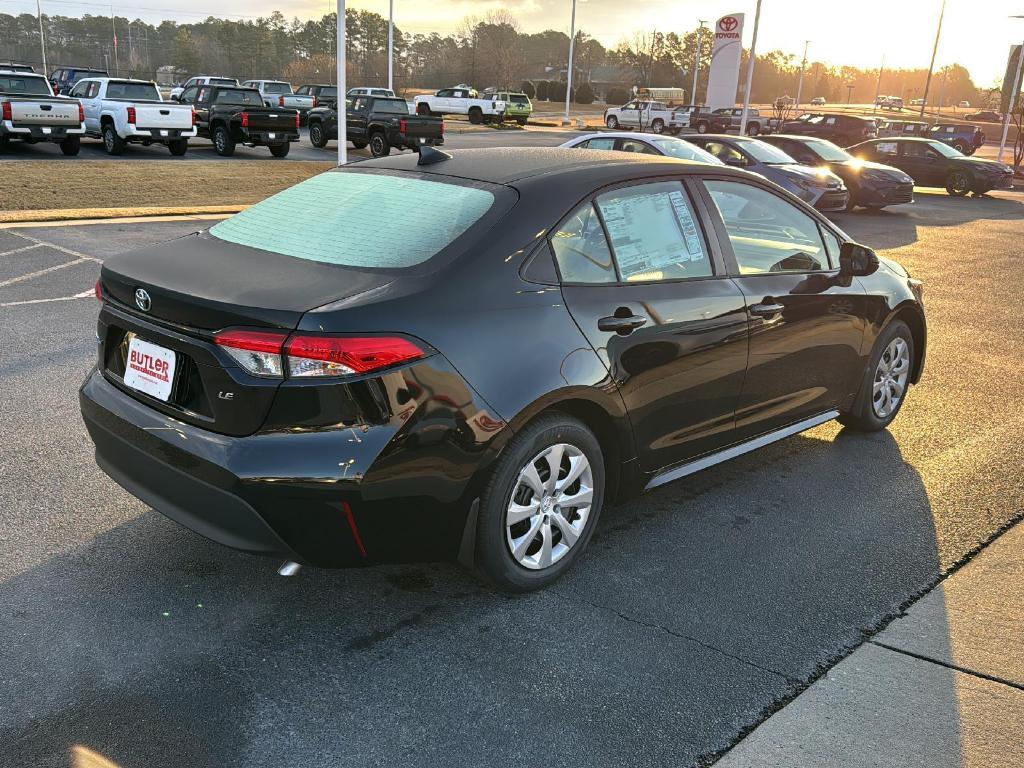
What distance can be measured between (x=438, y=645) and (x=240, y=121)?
22449 mm

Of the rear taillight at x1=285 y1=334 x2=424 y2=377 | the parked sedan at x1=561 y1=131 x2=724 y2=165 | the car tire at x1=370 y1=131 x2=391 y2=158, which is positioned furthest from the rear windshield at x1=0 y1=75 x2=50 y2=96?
the rear taillight at x1=285 y1=334 x2=424 y2=377

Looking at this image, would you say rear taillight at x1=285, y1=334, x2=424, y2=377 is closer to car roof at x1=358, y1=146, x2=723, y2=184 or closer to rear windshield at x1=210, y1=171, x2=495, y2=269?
rear windshield at x1=210, y1=171, x2=495, y2=269

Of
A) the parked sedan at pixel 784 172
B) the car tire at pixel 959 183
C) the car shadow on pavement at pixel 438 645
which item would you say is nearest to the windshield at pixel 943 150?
the car tire at pixel 959 183

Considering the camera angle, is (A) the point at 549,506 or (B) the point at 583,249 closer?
(A) the point at 549,506

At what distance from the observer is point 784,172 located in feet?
55.1

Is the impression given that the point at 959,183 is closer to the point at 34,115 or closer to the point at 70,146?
the point at 70,146

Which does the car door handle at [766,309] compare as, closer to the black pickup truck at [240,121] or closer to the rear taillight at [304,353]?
the rear taillight at [304,353]

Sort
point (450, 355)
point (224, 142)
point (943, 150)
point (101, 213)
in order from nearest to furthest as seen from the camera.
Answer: point (450, 355)
point (101, 213)
point (224, 142)
point (943, 150)

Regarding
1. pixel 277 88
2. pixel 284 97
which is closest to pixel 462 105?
pixel 277 88

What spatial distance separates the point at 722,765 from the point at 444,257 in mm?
1899

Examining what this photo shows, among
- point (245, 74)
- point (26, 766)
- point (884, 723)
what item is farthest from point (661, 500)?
point (245, 74)

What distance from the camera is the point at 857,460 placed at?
518 centimetres

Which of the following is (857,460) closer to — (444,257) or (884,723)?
(884,723)

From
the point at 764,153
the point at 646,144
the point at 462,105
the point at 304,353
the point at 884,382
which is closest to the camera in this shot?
the point at 304,353
